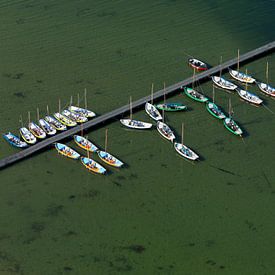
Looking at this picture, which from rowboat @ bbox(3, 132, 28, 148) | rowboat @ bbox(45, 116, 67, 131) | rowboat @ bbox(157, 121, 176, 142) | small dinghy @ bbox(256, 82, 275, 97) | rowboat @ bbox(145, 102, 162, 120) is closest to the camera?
rowboat @ bbox(3, 132, 28, 148)

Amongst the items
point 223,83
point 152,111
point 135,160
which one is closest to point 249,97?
point 223,83

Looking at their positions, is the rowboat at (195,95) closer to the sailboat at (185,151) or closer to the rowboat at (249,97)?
the rowboat at (249,97)

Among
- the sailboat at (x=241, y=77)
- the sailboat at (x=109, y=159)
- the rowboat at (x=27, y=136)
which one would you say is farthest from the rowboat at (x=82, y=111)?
the sailboat at (x=241, y=77)

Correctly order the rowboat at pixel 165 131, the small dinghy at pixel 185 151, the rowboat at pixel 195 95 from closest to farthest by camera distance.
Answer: the small dinghy at pixel 185 151 → the rowboat at pixel 165 131 → the rowboat at pixel 195 95

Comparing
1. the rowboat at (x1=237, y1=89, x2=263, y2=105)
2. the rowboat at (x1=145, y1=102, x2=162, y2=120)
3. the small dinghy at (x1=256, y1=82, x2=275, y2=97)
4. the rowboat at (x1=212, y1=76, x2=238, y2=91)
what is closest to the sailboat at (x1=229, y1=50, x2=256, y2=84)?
the small dinghy at (x1=256, y1=82, x2=275, y2=97)

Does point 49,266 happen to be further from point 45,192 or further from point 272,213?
point 272,213

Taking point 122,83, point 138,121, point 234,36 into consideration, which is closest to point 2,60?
point 122,83

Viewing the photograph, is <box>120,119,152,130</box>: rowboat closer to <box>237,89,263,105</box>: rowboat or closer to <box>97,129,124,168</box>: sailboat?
<box>97,129,124,168</box>: sailboat
